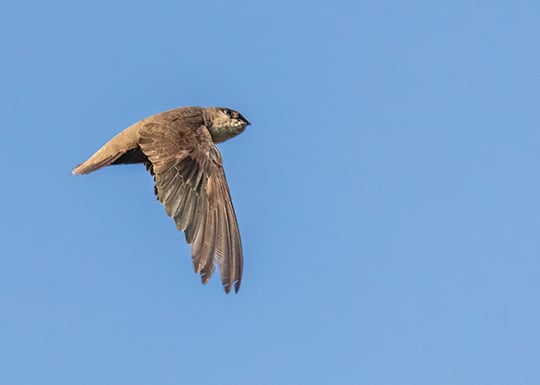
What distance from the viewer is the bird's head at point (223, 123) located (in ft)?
56.3

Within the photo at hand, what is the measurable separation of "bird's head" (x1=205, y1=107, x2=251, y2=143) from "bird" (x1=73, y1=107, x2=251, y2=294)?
0.09 m

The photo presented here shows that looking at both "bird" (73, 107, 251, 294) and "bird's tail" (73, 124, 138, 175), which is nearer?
"bird" (73, 107, 251, 294)

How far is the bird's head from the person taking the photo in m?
17.1

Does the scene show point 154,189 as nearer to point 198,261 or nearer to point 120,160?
point 120,160

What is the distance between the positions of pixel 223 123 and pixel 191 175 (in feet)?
9.19

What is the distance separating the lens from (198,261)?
44.3 ft

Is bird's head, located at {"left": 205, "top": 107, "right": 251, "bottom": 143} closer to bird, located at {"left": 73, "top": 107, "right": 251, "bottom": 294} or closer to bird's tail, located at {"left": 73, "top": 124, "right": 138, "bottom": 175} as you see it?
bird, located at {"left": 73, "top": 107, "right": 251, "bottom": 294}

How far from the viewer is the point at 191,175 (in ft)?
48.2

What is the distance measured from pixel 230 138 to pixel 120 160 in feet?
7.70

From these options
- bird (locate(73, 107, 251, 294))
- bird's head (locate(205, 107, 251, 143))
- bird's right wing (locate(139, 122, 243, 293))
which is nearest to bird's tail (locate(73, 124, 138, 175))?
bird (locate(73, 107, 251, 294))

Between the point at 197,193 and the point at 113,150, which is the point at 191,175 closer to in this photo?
the point at 197,193

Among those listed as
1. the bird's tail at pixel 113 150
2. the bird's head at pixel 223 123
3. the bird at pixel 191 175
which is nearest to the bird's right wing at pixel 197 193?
the bird at pixel 191 175

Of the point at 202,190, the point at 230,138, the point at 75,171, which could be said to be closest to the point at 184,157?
the point at 202,190

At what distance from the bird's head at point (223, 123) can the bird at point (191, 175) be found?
0.31ft
